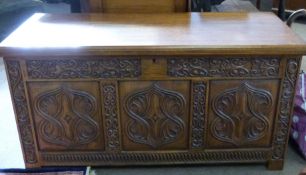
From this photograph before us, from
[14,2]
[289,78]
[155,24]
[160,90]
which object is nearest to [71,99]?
[160,90]

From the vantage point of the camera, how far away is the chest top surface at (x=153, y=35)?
4.49 feet

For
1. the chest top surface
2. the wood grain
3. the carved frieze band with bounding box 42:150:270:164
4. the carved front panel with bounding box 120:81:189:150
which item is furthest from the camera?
the wood grain

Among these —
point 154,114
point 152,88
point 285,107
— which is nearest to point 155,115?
point 154,114

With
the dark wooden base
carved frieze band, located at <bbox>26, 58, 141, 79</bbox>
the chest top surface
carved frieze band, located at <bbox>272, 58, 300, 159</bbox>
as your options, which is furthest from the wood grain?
the dark wooden base

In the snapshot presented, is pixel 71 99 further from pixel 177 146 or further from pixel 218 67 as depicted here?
pixel 218 67

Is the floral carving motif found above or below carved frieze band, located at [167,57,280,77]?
below


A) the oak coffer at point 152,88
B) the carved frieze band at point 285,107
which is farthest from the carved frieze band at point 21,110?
the carved frieze band at point 285,107

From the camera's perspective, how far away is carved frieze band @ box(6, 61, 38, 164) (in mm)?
1430

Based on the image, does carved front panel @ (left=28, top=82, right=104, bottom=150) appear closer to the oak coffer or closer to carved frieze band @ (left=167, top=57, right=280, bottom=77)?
the oak coffer

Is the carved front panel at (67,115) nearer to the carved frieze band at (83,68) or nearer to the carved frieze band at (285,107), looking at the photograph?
the carved frieze band at (83,68)

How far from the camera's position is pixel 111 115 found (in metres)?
1.53

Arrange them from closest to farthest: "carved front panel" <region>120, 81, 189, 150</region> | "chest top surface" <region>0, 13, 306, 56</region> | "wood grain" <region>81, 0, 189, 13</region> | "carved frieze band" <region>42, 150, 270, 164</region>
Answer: "chest top surface" <region>0, 13, 306, 56</region> < "carved front panel" <region>120, 81, 189, 150</region> < "carved frieze band" <region>42, 150, 270, 164</region> < "wood grain" <region>81, 0, 189, 13</region>

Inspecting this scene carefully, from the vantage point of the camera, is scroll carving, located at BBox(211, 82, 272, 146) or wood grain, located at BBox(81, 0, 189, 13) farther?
wood grain, located at BBox(81, 0, 189, 13)

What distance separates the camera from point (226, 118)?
155cm
